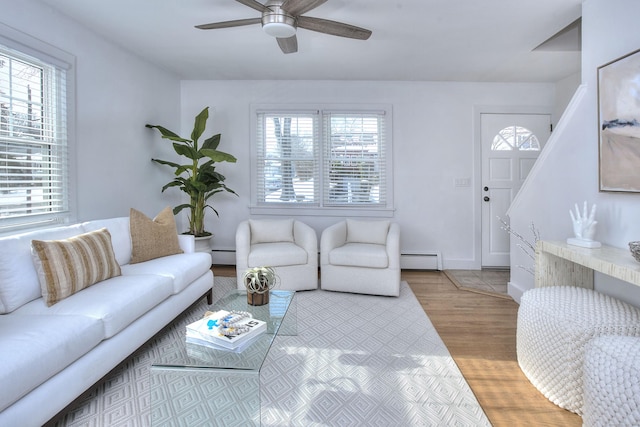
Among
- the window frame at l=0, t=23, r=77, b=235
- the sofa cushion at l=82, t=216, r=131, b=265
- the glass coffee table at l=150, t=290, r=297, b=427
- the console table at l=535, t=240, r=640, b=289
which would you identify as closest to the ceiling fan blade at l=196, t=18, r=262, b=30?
the window frame at l=0, t=23, r=77, b=235

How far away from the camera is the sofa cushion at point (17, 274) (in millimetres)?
1911

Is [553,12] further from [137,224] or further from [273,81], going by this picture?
[137,224]

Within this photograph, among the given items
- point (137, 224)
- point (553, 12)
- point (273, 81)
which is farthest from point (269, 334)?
point (273, 81)

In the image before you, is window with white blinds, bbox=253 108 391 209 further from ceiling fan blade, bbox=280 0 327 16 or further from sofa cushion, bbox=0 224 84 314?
sofa cushion, bbox=0 224 84 314

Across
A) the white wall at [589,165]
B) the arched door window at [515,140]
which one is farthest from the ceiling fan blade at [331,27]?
the arched door window at [515,140]

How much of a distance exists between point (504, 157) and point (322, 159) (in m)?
2.43

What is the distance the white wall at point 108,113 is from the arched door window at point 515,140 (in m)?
4.35

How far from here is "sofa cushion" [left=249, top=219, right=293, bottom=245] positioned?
402 cm

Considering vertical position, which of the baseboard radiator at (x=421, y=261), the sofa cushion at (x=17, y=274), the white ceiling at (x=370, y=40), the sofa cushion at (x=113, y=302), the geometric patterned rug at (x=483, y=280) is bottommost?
the geometric patterned rug at (x=483, y=280)

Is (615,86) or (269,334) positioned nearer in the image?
(269,334)

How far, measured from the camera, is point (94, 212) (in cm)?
325

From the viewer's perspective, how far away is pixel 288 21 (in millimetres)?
2406

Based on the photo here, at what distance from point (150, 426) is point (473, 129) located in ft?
15.2

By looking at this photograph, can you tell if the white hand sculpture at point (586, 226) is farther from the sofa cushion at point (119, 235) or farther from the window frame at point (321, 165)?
the sofa cushion at point (119, 235)
